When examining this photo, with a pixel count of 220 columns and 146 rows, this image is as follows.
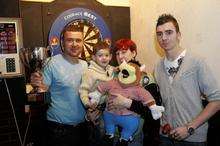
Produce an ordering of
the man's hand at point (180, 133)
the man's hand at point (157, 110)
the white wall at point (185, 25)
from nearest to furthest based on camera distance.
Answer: the man's hand at point (180, 133) → the man's hand at point (157, 110) → the white wall at point (185, 25)

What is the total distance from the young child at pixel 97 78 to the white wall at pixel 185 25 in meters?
0.67

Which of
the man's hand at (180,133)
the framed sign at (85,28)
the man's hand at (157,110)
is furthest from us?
the framed sign at (85,28)

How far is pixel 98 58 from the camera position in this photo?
217 centimetres

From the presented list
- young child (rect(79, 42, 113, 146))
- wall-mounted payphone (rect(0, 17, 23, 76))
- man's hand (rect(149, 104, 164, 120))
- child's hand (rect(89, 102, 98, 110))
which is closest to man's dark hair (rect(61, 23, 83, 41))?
young child (rect(79, 42, 113, 146))

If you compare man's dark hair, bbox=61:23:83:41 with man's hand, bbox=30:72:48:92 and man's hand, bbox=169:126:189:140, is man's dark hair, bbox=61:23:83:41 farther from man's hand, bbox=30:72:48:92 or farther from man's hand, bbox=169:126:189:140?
man's hand, bbox=169:126:189:140

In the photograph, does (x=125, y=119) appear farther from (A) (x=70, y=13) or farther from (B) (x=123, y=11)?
(B) (x=123, y=11)

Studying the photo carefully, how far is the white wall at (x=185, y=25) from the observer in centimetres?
216

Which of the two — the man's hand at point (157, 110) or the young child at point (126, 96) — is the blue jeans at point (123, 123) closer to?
the young child at point (126, 96)

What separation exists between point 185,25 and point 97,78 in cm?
82

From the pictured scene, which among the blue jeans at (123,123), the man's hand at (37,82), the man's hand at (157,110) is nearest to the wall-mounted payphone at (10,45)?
the man's hand at (37,82)

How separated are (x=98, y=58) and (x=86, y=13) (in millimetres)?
612

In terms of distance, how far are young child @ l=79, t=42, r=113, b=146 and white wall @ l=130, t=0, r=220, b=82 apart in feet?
2.20

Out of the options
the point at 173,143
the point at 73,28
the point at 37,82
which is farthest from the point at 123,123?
the point at 73,28

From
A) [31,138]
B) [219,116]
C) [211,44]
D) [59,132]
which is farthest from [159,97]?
[31,138]
